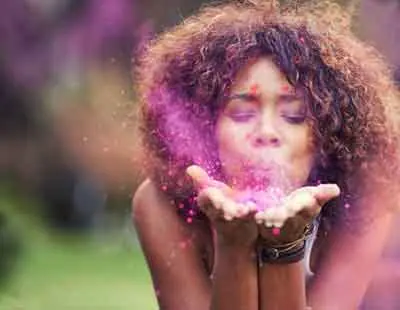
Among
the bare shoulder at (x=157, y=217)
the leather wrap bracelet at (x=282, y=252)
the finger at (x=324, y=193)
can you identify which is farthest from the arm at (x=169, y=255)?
the finger at (x=324, y=193)

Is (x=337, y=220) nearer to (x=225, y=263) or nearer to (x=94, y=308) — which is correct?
(x=225, y=263)

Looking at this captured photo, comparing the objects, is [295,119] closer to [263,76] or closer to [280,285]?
[263,76]

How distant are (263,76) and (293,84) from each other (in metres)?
0.04

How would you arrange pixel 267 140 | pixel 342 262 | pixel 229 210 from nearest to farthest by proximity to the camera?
1. pixel 229 210
2. pixel 267 140
3. pixel 342 262

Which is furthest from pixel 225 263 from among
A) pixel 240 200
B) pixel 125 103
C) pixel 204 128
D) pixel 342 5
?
pixel 342 5

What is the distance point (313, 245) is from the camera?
1.47 m

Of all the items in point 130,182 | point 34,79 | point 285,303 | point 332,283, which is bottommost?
point 285,303

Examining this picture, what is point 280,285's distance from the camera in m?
1.28

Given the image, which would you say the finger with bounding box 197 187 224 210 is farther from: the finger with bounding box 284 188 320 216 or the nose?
the nose

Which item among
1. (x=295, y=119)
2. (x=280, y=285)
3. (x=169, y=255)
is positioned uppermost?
(x=295, y=119)

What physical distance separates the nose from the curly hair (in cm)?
6

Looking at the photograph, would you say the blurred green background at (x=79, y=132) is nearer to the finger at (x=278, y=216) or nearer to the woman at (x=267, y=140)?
the woman at (x=267, y=140)

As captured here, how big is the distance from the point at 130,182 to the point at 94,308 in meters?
0.22

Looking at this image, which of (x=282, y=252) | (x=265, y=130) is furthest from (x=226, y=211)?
(x=265, y=130)
